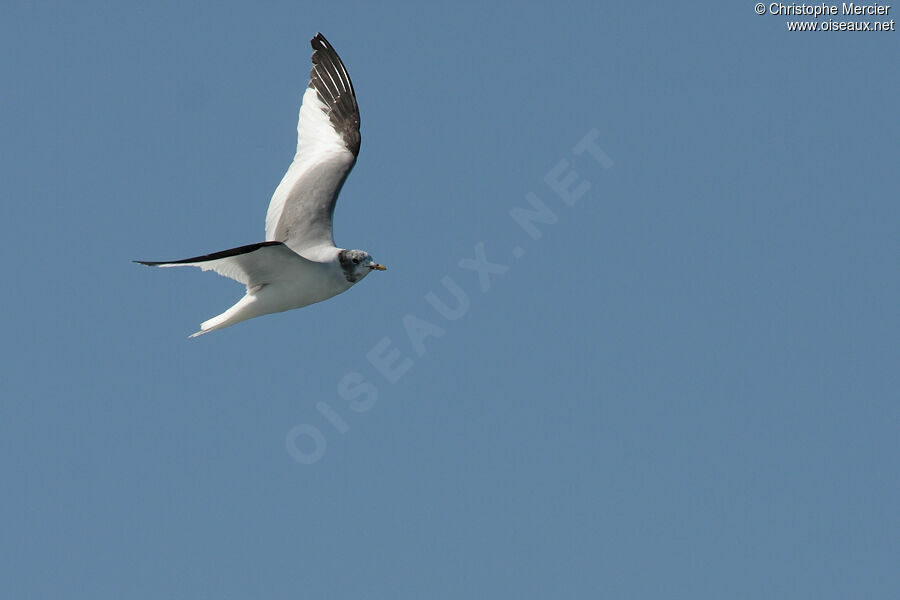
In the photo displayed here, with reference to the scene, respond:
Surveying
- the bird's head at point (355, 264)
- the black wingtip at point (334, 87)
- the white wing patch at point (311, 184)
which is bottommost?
the bird's head at point (355, 264)

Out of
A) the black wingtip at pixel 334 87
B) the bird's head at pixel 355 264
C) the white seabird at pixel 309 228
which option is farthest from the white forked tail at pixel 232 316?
the black wingtip at pixel 334 87

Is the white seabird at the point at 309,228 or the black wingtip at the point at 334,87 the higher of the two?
the black wingtip at the point at 334,87

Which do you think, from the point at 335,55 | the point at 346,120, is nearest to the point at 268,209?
the point at 346,120

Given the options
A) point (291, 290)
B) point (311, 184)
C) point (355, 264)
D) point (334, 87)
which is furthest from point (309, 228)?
point (334, 87)

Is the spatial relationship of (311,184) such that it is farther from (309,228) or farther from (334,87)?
(334,87)

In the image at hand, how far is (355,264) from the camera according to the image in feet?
54.7

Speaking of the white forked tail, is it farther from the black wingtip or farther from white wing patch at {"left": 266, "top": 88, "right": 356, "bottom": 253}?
the black wingtip

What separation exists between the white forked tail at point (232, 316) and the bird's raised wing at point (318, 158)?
1445 mm

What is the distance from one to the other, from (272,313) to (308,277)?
3.28 feet

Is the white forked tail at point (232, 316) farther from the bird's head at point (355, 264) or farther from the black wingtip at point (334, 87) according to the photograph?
the black wingtip at point (334, 87)

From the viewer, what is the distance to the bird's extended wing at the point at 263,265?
50.6 ft

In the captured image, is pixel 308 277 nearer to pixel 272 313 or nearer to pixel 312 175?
pixel 272 313

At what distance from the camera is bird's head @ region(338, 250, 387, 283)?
54.6 feet

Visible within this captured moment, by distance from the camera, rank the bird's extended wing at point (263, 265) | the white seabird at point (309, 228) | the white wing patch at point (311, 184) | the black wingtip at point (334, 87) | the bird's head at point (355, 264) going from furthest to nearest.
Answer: the black wingtip at point (334, 87) < the white wing patch at point (311, 184) < the bird's head at point (355, 264) < the white seabird at point (309, 228) < the bird's extended wing at point (263, 265)
